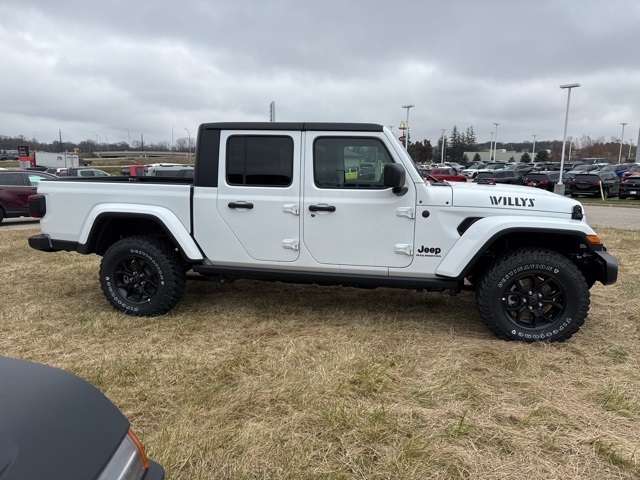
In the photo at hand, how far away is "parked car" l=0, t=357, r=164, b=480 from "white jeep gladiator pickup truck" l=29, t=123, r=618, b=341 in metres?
2.56

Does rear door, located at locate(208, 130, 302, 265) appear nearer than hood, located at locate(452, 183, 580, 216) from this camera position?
No

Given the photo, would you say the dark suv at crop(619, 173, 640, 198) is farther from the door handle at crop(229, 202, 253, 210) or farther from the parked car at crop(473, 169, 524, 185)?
the door handle at crop(229, 202, 253, 210)

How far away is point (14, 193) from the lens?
12.2 m

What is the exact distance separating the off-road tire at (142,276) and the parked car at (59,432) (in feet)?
8.50

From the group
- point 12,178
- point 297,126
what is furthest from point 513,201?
point 12,178

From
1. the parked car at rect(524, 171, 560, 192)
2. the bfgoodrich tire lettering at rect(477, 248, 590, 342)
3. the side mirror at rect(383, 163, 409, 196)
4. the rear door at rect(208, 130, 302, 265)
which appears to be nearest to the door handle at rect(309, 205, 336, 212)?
the rear door at rect(208, 130, 302, 265)

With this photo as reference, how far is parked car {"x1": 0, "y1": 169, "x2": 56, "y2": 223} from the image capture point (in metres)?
12.1

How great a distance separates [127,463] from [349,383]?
182 centimetres

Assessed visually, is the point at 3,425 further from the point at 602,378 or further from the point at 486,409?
the point at 602,378

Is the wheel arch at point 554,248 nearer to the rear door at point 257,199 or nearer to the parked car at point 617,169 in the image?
the rear door at point 257,199

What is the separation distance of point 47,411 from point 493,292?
3321mm

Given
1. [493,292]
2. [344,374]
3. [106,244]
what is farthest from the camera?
[106,244]

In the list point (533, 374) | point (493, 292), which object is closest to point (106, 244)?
point (493, 292)

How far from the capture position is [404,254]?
3939mm
